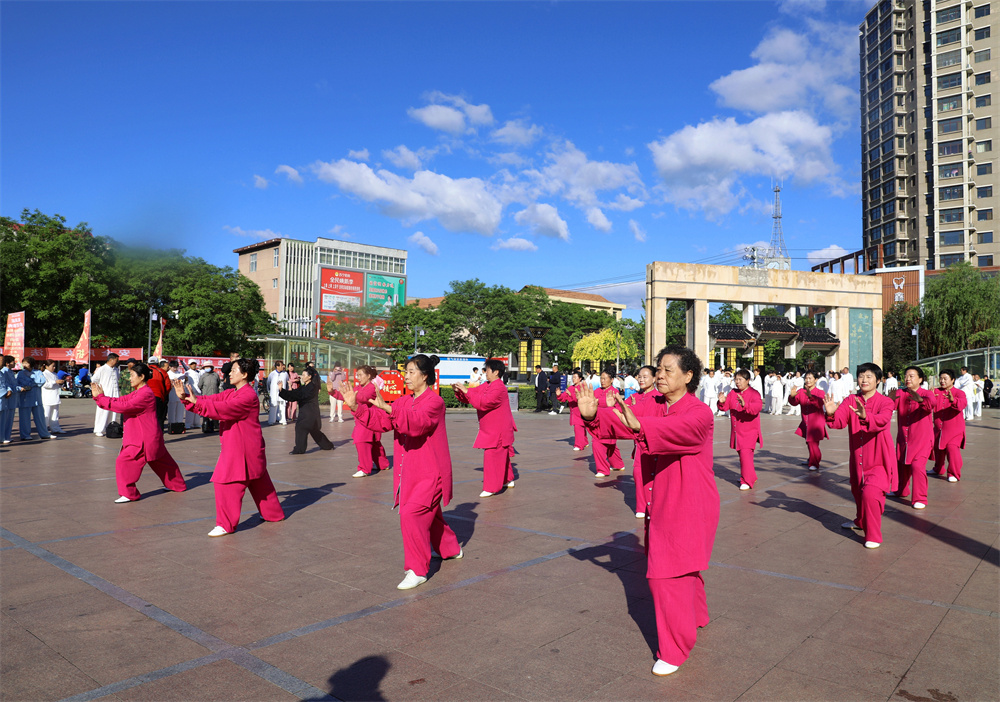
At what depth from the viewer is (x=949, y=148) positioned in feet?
214

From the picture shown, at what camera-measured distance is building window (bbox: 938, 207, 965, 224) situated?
212ft

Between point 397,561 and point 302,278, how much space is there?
83220mm

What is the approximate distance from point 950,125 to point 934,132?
1396 millimetres

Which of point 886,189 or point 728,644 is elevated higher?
point 886,189

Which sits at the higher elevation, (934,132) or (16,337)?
(934,132)

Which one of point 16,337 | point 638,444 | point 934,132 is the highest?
point 934,132

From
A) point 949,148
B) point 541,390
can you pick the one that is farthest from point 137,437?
point 949,148

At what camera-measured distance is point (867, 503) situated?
19.5ft

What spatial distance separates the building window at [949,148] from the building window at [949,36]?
9649 mm

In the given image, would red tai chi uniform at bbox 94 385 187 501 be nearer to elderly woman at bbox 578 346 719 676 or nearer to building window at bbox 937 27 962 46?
elderly woman at bbox 578 346 719 676

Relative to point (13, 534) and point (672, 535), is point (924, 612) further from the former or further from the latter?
point (13, 534)

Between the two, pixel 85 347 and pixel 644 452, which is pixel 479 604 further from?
pixel 85 347

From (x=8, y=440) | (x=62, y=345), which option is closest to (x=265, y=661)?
(x=8, y=440)

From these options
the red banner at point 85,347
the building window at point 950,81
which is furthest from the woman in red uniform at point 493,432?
the building window at point 950,81
